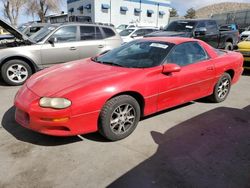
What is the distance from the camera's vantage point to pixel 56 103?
10.0ft

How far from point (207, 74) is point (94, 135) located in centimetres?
234

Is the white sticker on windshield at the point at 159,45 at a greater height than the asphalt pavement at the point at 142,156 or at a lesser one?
greater

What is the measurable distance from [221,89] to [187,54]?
1.28 m

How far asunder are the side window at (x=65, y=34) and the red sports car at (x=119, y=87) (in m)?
2.81

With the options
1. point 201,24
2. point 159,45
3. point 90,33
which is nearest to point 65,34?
point 90,33

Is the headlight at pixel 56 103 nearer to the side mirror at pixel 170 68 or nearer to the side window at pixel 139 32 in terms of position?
the side mirror at pixel 170 68

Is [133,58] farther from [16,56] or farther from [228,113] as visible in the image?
[16,56]

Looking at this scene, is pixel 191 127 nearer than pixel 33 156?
No

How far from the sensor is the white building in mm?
34438

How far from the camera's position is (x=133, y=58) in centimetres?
414

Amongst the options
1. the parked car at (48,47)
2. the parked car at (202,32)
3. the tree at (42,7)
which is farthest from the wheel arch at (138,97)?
the tree at (42,7)

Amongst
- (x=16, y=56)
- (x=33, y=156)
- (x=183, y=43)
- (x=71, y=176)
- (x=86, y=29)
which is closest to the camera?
(x=71, y=176)

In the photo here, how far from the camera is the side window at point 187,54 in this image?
409 centimetres

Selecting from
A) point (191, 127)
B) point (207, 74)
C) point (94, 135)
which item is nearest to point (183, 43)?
point (207, 74)
